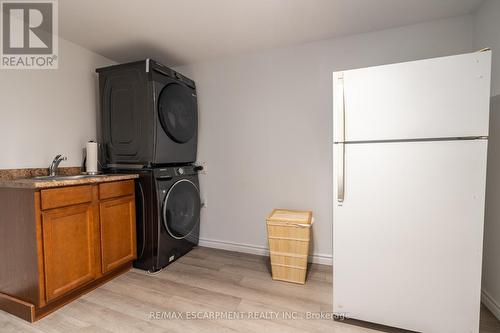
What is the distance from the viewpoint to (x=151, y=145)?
2074mm

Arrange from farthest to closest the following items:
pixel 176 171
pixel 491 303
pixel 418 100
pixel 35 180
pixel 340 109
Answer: pixel 176 171 < pixel 35 180 < pixel 491 303 < pixel 340 109 < pixel 418 100

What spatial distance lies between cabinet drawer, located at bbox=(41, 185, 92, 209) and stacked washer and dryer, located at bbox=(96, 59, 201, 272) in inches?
18.7

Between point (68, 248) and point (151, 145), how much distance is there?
98 centimetres

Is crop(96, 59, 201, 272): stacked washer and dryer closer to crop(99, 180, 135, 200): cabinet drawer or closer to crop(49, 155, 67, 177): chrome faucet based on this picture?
crop(99, 180, 135, 200): cabinet drawer

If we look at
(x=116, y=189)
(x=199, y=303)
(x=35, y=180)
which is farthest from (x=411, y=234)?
(x=35, y=180)

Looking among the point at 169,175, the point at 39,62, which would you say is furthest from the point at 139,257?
the point at 39,62

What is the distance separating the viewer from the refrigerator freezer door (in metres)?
1.17

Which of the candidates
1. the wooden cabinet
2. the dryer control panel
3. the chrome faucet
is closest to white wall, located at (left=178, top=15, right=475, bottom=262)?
the dryer control panel

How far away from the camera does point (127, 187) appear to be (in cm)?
205

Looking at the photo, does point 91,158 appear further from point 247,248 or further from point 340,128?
point 340,128

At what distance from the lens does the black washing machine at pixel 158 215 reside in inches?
81.6

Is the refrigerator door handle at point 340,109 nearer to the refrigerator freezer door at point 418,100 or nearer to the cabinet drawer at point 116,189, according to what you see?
the refrigerator freezer door at point 418,100

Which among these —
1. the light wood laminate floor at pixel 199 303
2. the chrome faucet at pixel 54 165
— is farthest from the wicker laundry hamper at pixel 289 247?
the chrome faucet at pixel 54 165

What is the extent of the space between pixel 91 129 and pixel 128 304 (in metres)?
1.82
